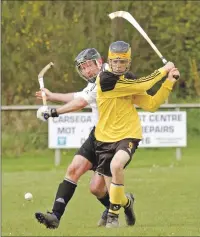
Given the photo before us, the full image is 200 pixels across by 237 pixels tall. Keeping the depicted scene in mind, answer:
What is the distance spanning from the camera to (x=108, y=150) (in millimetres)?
10422

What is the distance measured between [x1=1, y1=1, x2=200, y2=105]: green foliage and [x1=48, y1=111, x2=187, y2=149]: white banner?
5839mm

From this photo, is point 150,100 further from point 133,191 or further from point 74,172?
point 133,191

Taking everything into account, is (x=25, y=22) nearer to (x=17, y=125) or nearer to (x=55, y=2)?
(x=55, y=2)

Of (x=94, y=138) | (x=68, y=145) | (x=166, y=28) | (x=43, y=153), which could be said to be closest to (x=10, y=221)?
(x=94, y=138)

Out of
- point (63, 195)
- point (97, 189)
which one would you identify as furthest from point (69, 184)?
point (97, 189)

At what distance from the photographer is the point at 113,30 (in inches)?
1133

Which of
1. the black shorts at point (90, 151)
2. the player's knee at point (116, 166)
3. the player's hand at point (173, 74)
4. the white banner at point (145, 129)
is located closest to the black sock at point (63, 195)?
the black shorts at point (90, 151)

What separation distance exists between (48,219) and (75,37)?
1864cm

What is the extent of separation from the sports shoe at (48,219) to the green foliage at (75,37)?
704 inches

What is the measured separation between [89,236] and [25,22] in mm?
20438

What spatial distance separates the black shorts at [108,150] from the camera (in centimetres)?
1027

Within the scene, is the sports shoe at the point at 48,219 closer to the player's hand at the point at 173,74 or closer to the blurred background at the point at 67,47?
the player's hand at the point at 173,74

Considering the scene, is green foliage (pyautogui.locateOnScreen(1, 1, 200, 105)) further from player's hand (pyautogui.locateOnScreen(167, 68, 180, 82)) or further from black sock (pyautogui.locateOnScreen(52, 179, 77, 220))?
player's hand (pyautogui.locateOnScreen(167, 68, 180, 82))

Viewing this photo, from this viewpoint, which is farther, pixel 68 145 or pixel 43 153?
pixel 43 153
